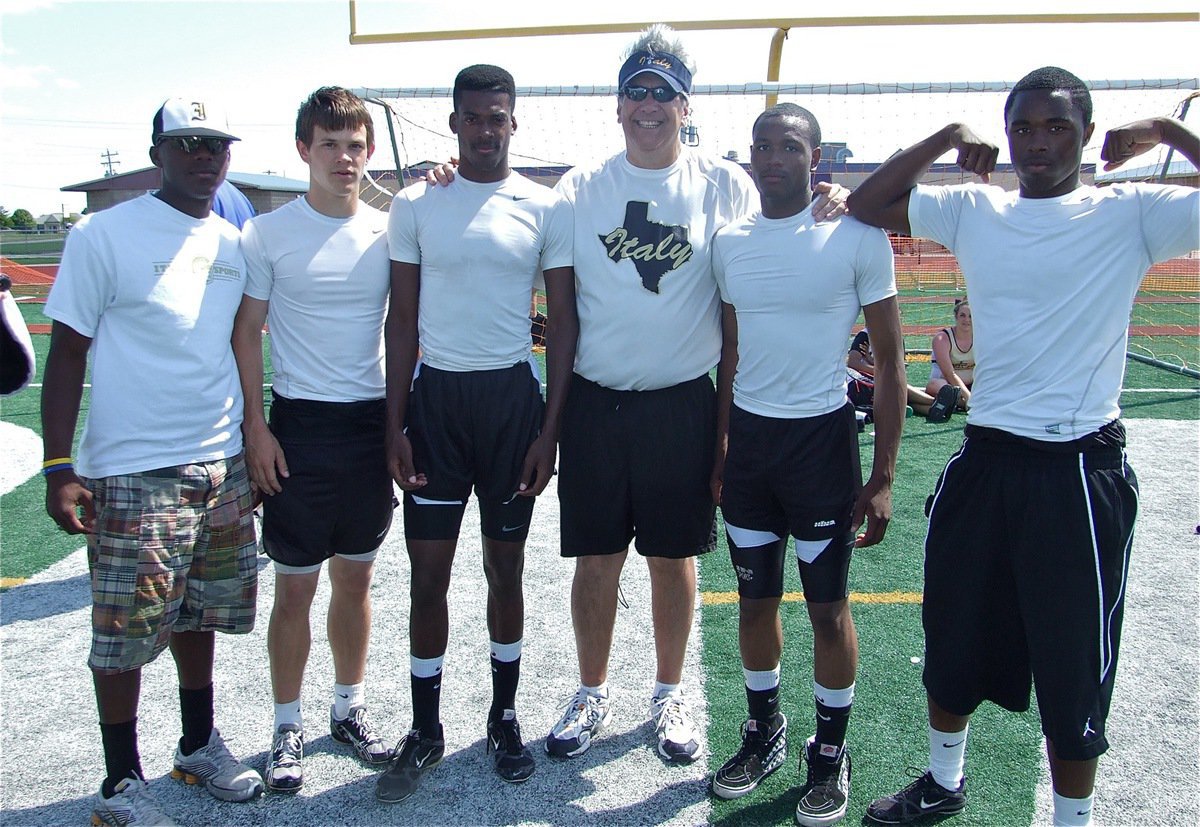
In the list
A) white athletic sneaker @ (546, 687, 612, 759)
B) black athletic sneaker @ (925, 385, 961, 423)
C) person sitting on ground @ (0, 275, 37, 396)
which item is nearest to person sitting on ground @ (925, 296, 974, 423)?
black athletic sneaker @ (925, 385, 961, 423)

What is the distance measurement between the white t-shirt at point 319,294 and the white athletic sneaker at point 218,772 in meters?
1.16

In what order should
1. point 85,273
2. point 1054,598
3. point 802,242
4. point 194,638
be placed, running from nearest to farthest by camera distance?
1. point 1054,598
2. point 85,273
3. point 802,242
4. point 194,638

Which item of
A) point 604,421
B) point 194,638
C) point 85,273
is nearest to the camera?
point 85,273

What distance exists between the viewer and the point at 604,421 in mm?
2941

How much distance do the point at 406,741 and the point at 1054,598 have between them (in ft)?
6.38

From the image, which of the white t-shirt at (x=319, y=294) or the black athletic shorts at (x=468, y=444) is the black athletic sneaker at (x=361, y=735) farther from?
the white t-shirt at (x=319, y=294)

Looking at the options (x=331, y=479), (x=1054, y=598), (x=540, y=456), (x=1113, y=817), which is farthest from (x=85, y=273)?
(x=1113, y=817)

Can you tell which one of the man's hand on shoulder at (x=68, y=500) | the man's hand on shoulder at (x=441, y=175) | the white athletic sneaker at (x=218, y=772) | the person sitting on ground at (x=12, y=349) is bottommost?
the white athletic sneaker at (x=218, y=772)

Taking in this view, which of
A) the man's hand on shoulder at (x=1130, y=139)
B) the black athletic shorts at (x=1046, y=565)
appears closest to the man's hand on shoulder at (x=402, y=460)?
the black athletic shorts at (x=1046, y=565)

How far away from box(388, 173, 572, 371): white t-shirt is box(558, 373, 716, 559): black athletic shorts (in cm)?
35

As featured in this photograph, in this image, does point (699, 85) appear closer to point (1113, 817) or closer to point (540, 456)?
point (540, 456)

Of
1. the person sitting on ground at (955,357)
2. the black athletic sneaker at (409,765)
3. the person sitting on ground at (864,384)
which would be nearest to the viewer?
the black athletic sneaker at (409,765)

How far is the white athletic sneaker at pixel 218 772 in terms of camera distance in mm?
2682

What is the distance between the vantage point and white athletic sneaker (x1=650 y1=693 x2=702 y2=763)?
2.85m
